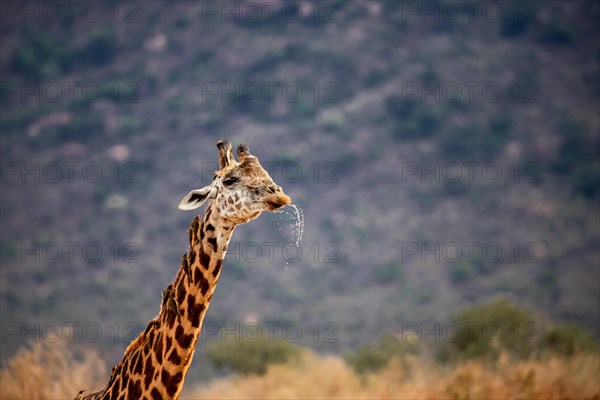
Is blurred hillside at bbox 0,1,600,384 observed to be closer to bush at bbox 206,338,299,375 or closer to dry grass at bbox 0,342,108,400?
bush at bbox 206,338,299,375

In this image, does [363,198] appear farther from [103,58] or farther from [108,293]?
[103,58]

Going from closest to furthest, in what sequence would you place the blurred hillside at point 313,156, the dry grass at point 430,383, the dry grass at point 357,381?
the dry grass at point 357,381 → the dry grass at point 430,383 → the blurred hillside at point 313,156

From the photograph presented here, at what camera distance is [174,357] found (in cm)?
854

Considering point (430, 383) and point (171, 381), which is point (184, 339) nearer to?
point (171, 381)

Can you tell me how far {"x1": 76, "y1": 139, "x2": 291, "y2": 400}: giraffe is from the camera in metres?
8.20

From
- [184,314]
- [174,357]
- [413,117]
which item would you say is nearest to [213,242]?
[184,314]

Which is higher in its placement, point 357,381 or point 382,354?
point 382,354

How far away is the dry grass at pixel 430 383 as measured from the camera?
1638 centimetres

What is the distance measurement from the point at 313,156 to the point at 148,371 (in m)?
44.2

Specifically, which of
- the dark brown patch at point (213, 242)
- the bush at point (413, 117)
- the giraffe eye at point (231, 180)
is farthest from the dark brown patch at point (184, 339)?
the bush at point (413, 117)

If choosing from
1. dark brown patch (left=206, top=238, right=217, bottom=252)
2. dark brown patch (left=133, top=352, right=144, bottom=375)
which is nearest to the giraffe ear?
dark brown patch (left=206, top=238, right=217, bottom=252)

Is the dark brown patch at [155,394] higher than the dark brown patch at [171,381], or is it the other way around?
the dark brown patch at [171,381]

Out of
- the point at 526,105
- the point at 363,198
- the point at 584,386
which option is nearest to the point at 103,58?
the point at 363,198

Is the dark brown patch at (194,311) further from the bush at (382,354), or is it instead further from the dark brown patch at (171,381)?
the bush at (382,354)
